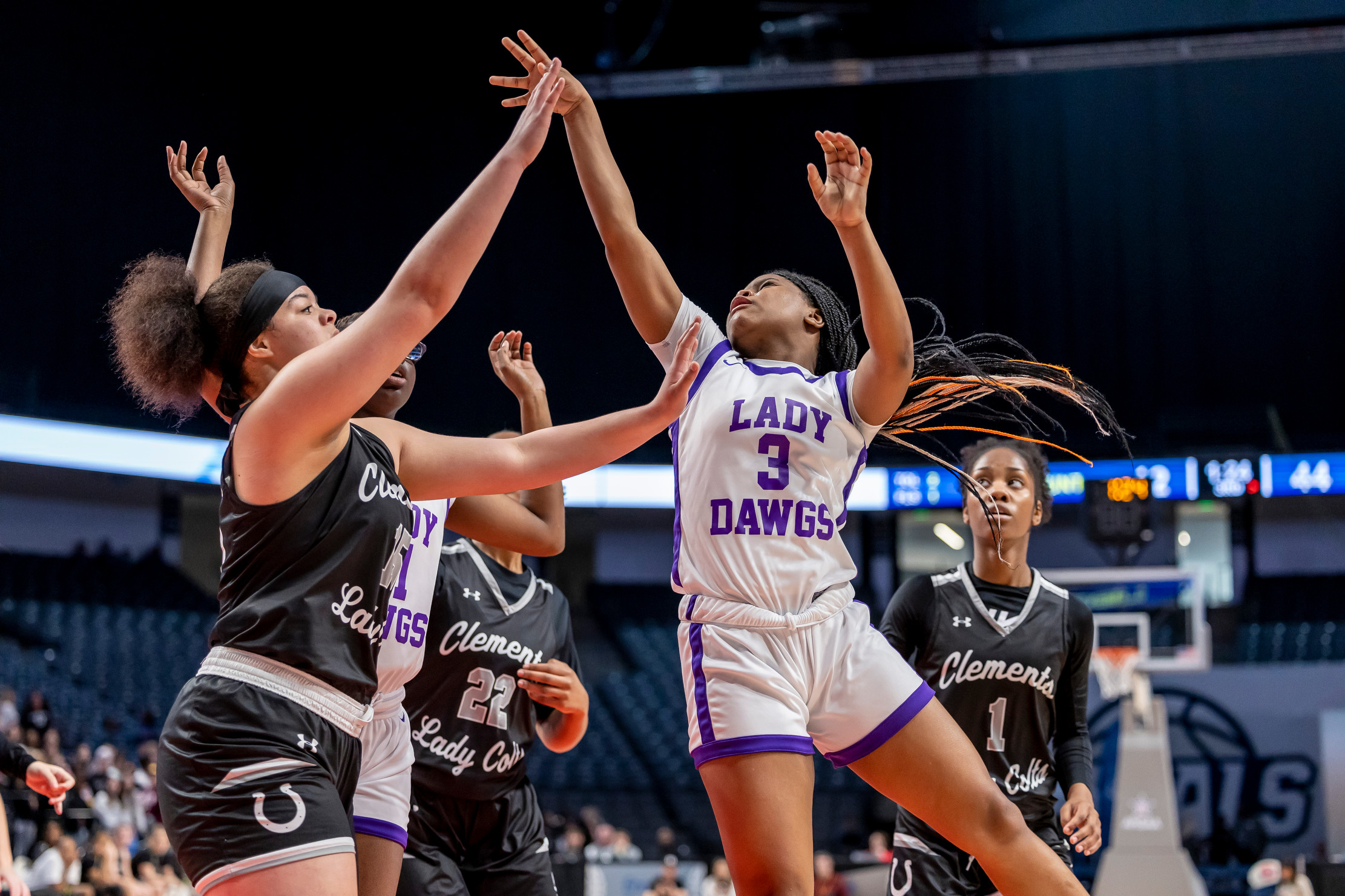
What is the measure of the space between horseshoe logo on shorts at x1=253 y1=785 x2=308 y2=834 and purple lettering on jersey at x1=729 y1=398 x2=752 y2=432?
146 cm

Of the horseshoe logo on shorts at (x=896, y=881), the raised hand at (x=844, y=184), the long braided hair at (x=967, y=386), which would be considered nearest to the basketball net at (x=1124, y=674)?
the horseshoe logo on shorts at (x=896, y=881)

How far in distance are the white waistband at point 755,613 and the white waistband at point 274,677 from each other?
1.03m

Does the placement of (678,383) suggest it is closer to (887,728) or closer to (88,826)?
(887,728)

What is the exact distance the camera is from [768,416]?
3.16 m

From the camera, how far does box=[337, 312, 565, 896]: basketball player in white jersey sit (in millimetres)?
3125

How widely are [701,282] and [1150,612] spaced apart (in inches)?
296

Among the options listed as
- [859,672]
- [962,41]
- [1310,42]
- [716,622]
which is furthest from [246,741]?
[1310,42]

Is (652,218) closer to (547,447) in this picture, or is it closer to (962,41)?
(962,41)

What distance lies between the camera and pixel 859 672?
3.01 meters

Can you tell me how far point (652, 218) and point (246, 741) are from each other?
628 inches

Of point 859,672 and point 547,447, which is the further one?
point 859,672

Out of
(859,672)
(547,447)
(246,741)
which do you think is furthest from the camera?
(859,672)

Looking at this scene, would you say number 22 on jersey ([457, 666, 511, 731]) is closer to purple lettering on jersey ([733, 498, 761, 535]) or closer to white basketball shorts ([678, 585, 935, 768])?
white basketball shorts ([678, 585, 935, 768])

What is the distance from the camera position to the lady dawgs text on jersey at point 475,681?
3660 mm
